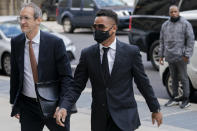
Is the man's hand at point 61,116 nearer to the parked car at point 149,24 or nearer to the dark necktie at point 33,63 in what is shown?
the dark necktie at point 33,63

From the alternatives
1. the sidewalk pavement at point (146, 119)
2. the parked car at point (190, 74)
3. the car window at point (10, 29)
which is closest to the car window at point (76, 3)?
the car window at point (10, 29)

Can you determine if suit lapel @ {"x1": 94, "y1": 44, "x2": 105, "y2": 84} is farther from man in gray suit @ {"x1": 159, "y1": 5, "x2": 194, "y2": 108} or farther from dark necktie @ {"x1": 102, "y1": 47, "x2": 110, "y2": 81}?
man in gray suit @ {"x1": 159, "y1": 5, "x2": 194, "y2": 108}

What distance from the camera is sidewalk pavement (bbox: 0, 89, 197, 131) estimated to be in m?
8.00

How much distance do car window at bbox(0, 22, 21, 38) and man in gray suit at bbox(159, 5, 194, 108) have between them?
6.05m

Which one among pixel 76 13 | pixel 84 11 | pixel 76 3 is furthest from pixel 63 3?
pixel 84 11

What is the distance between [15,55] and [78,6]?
Answer: 74.7 feet

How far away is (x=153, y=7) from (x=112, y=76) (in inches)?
400

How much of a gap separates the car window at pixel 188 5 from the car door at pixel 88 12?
13623 mm

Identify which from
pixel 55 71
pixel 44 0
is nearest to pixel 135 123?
pixel 55 71

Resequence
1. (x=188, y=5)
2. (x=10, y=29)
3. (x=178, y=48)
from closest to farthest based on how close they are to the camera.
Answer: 1. (x=178, y=48)
2. (x=188, y=5)
3. (x=10, y=29)

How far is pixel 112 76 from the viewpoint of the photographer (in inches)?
189

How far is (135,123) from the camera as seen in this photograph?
16.2ft

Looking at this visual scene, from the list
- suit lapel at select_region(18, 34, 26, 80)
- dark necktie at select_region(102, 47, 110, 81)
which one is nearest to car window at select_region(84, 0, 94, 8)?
suit lapel at select_region(18, 34, 26, 80)

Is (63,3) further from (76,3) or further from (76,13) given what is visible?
(76,13)
